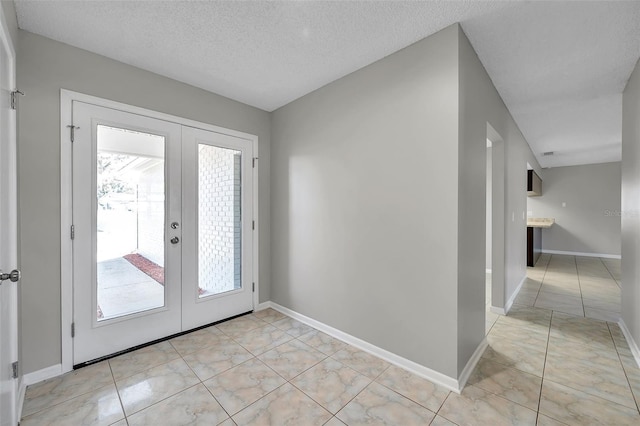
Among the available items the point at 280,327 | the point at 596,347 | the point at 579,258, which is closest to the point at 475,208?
the point at 596,347

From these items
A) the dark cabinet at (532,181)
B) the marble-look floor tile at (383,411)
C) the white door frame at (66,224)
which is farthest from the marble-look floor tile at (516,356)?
the dark cabinet at (532,181)

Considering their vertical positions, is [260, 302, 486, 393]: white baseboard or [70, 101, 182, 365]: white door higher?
[70, 101, 182, 365]: white door

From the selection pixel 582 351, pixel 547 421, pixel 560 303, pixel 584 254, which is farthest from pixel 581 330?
pixel 584 254

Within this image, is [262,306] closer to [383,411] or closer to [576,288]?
[383,411]

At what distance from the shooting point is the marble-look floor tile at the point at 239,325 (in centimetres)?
275

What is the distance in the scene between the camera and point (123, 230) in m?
2.36

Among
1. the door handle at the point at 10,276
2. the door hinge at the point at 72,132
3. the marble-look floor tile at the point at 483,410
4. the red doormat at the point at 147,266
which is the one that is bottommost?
the marble-look floor tile at the point at 483,410

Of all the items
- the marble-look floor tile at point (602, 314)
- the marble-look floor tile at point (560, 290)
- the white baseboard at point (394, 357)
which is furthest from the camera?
the marble-look floor tile at point (560, 290)

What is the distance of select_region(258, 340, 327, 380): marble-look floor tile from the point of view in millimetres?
2086

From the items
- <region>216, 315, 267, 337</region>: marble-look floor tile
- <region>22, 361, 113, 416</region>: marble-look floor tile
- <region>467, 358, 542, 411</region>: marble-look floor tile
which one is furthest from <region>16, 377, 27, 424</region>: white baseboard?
<region>467, 358, 542, 411</region>: marble-look floor tile

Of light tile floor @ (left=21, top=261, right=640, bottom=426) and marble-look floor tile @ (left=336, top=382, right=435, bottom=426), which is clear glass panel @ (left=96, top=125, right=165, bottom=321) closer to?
light tile floor @ (left=21, top=261, right=640, bottom=426)

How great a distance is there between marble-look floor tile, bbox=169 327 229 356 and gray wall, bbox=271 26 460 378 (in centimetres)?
86

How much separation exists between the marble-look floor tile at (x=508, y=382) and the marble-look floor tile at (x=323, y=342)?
1.07 m

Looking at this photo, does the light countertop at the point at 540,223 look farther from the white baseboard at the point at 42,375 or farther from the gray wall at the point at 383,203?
the white baseboard at the point at 42,375
